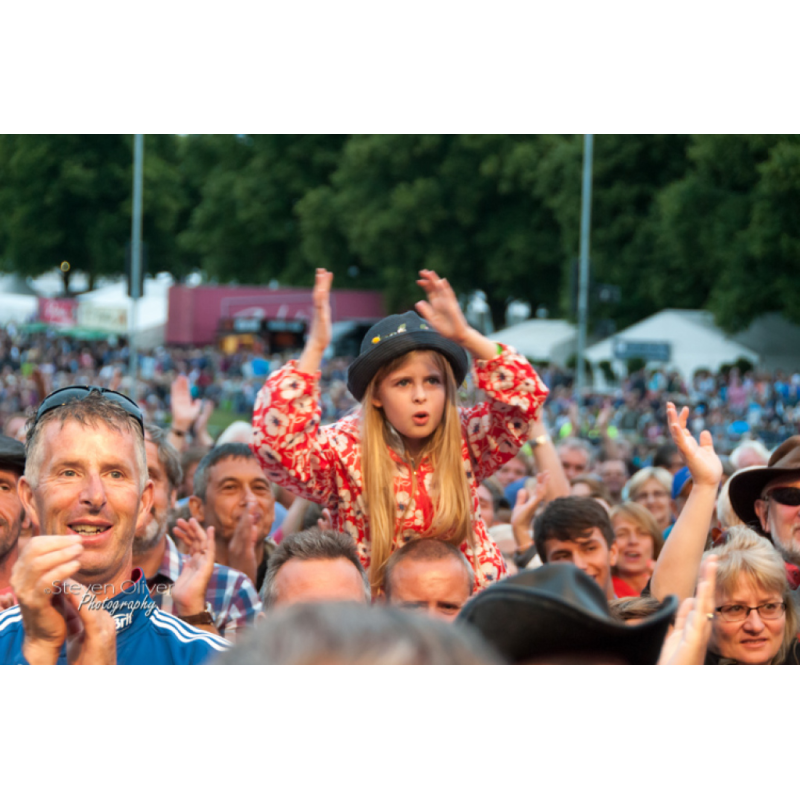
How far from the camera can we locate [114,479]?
2561 mm

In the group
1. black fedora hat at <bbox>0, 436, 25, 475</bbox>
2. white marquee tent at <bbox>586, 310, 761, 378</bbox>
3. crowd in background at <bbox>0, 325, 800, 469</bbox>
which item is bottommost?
black fedora hat at <bbox>0, 436, 25, 475</bbox>

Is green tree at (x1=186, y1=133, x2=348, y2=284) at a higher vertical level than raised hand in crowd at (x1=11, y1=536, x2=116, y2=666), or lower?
higher

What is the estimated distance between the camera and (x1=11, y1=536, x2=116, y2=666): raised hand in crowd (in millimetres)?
2061

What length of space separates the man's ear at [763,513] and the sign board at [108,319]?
35.5m

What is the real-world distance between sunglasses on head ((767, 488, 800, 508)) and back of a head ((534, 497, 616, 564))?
78cm

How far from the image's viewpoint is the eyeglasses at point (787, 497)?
3996 millimetres

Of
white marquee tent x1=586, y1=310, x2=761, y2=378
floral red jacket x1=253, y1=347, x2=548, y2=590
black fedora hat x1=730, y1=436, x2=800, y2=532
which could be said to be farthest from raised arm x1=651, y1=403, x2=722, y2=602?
white marquee tent x1=586, y1=310, x2=761, y2=378

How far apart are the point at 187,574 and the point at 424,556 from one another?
732 mm

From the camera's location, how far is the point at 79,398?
264 cm

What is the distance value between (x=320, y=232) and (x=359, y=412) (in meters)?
46.3

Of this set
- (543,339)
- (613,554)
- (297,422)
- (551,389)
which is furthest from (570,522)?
(543,339)

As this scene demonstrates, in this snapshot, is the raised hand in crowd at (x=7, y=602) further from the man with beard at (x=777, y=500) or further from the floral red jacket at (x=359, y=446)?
the man with beard at (x=777, y=500)

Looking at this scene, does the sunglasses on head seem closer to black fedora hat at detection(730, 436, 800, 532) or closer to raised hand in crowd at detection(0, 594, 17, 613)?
black fedora hat at detection(730, 436, 800, 532)

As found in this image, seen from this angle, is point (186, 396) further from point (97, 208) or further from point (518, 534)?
point (97, 208)
